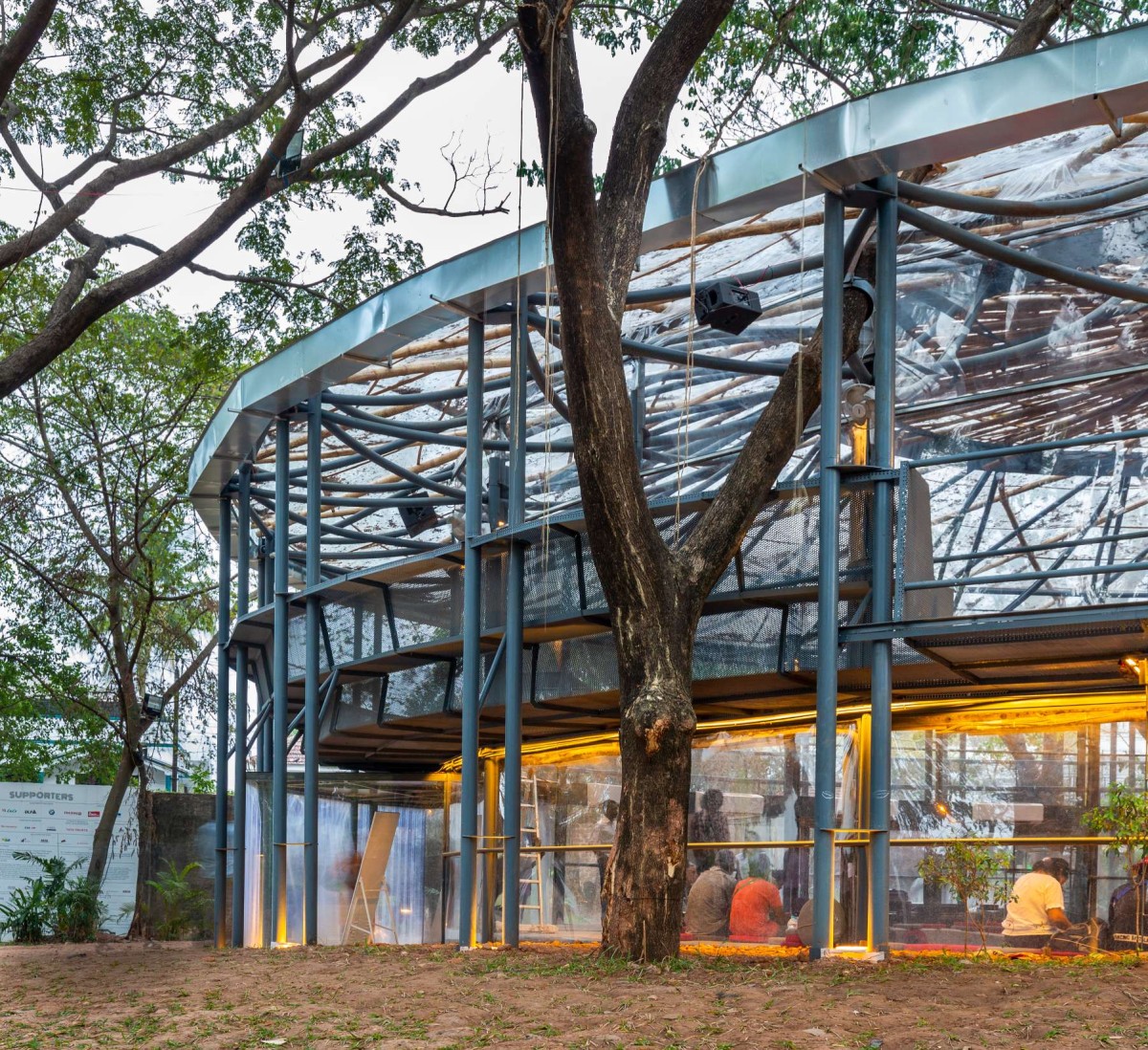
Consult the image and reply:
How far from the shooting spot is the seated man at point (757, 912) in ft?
42.2

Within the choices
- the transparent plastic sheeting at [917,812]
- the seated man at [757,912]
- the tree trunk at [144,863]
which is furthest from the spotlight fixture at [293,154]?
the tree trunk at [144,863]

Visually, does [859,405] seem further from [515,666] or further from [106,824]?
[106,824]

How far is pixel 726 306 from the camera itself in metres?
12.0

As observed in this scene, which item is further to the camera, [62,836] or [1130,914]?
[62,836]

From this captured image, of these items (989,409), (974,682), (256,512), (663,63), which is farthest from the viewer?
(256,512)

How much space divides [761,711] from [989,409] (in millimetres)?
4230

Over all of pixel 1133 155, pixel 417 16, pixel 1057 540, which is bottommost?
pixel 1057 540

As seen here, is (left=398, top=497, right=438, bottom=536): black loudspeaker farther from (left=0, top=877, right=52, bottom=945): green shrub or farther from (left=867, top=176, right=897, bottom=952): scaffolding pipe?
(left=867, top=176, right=897, bottom=952): scaffolding pipe

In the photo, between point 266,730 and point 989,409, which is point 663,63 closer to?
point 989,409

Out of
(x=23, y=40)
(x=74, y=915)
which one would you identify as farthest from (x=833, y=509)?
(x=74, y=915)

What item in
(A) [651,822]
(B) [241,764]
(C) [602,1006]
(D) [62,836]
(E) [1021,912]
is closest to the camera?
(C) [602,1006]

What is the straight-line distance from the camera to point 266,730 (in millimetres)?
22578

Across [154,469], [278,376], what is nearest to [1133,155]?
[278,376]

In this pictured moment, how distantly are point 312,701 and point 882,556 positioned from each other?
747 cm
